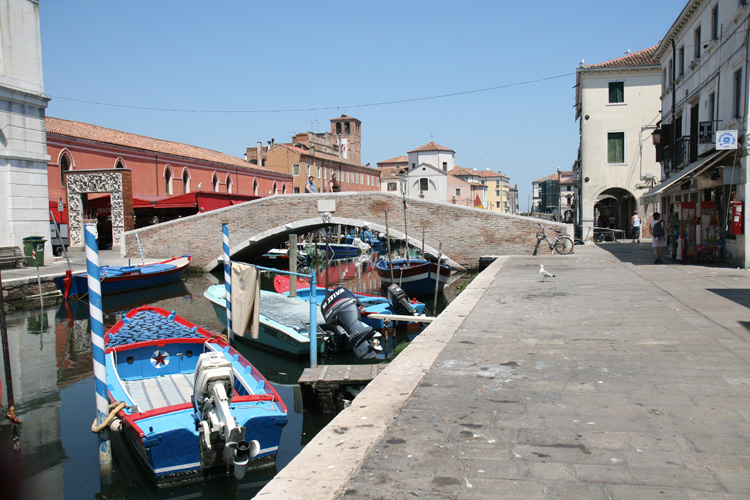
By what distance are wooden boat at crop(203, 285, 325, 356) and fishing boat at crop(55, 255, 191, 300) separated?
17.8ft

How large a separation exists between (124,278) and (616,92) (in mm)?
20356

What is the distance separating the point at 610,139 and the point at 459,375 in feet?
76.9

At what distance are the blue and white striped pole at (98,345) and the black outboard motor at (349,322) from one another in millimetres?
4065

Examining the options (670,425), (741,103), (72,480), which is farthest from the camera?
(741,103)

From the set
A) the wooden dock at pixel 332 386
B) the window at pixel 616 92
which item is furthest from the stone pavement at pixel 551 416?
the window at pixel 616 92

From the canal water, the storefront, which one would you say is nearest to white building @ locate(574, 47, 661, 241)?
the storefront

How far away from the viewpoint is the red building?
23297 millimetres

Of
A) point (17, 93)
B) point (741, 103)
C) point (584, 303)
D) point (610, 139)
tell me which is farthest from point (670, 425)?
point (610, 139)

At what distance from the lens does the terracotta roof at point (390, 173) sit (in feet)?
233

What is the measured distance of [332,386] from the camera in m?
6.12

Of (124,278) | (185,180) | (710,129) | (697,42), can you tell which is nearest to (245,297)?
→ (124,278)

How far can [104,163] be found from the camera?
2695 cm

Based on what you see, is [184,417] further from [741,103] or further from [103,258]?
[103,258]

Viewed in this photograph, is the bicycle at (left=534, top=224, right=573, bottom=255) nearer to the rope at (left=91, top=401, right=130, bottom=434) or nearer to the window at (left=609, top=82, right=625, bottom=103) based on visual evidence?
the window at (left=609, top=82, right=625, bottom=103)
